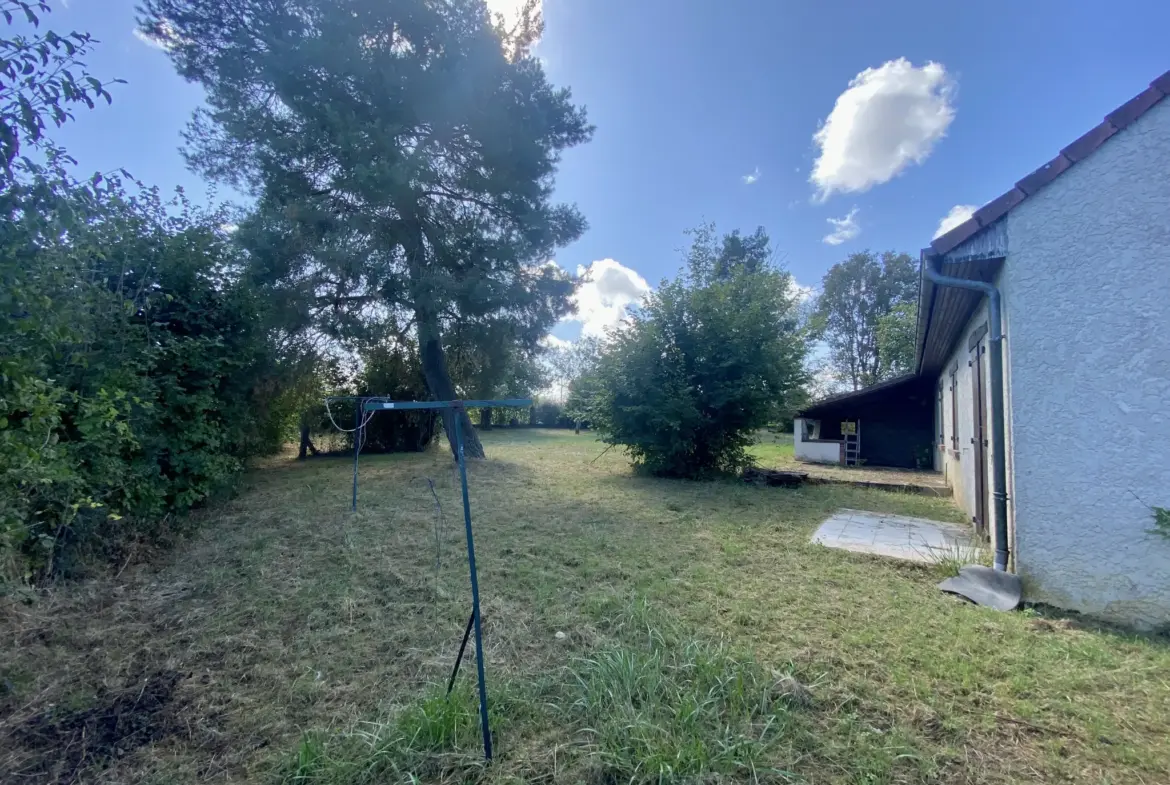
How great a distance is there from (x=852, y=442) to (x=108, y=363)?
629 inches

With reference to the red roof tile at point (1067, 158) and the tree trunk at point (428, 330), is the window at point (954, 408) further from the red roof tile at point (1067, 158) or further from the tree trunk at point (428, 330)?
the tree trunk at point (428, 330)

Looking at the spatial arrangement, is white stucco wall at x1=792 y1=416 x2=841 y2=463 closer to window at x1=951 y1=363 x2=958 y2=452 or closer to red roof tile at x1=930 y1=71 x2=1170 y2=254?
window at x1=951 y1=363 x2=958 y2=452

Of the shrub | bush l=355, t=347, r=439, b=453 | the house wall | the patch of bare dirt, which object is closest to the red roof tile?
the house wall

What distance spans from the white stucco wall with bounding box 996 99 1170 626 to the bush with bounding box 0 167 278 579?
18.1 feet

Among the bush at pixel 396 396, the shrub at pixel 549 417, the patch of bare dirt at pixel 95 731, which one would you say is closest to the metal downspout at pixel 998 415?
the patch of bare dirt at pixel 95 731

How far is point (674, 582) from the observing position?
386 cm

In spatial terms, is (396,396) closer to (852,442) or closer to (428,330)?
A: (428,330)

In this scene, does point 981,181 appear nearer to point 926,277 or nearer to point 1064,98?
point 1064,98

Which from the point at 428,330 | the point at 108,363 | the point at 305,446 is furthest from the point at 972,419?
the point at 305,446

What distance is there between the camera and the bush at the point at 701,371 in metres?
9.16

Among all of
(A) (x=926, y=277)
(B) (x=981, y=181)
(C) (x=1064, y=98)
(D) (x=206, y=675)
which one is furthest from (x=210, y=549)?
(B) (x=981, y=181)

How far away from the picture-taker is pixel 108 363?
3748mm

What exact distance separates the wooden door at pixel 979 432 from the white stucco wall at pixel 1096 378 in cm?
149

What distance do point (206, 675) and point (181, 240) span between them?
426 centimetres
